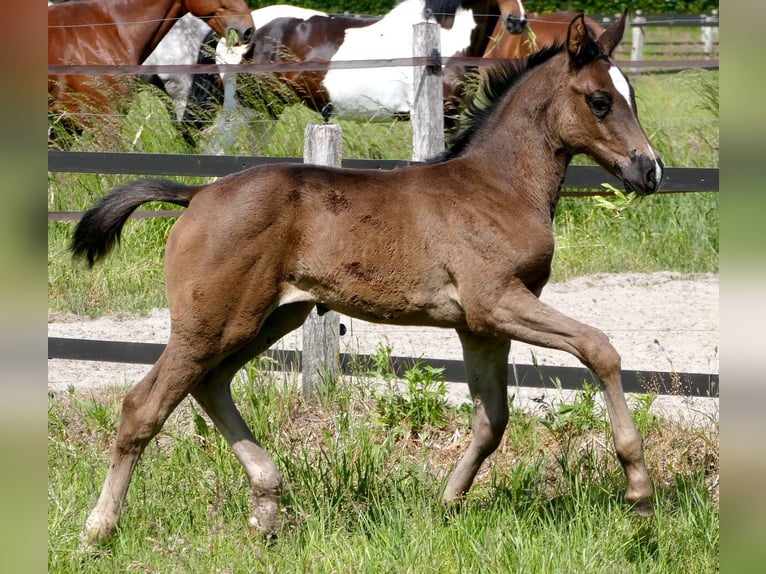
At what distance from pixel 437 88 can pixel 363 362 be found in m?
1.76

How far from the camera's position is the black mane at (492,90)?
4.11 m

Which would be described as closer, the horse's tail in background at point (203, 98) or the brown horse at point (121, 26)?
the horse's tail in background at point (203, 98)

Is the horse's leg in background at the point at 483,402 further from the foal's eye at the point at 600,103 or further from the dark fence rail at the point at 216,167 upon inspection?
the dark fence rail at the point at 216,167

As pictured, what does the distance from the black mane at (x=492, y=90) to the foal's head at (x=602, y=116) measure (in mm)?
222

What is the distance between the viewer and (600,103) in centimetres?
378

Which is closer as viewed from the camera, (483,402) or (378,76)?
(483,402)

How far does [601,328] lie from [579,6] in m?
17.8

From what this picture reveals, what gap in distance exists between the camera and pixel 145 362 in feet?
18.5

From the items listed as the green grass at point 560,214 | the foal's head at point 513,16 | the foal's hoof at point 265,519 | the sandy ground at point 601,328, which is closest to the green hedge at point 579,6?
the green grass at point 560,214

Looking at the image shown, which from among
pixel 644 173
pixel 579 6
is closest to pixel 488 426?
pixel 644 173

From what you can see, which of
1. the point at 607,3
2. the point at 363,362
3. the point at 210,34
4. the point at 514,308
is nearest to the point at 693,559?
the point at 514,308

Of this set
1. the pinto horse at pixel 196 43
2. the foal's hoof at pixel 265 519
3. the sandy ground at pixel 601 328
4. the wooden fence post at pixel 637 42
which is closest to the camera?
the foal's hoof at pixel 265 519

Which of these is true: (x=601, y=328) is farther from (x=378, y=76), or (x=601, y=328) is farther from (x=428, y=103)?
(x=378, y=76)

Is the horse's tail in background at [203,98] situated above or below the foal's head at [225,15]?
below
